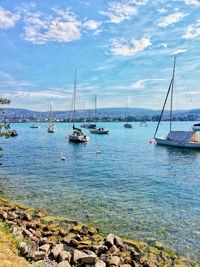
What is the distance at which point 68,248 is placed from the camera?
14.0 metres

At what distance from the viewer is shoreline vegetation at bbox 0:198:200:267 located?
11583 millimetres

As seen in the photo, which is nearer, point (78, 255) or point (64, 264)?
point (64, 264)

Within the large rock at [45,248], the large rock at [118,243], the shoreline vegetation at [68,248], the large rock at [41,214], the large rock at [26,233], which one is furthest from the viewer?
the large rock at [41,214]

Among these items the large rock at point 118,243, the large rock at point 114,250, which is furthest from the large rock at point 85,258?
the large rock at point 118,243

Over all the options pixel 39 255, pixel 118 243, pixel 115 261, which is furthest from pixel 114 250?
pixel 39 255

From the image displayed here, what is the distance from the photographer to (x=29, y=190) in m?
26.6

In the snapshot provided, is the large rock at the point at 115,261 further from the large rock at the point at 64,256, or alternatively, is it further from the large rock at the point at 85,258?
the large rock at the point at 64,256

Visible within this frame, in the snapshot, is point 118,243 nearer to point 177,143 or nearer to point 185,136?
point 177,143

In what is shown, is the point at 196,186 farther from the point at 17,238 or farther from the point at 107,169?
the point at 17,238

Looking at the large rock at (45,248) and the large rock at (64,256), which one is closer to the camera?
the large rock at (64,256)

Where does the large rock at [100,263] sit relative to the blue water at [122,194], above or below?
above

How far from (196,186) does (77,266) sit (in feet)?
65.2

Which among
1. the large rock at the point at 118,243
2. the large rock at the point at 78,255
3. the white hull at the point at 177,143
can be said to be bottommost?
the large rock at the point at 118,243

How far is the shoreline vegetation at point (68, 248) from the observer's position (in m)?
11.6
